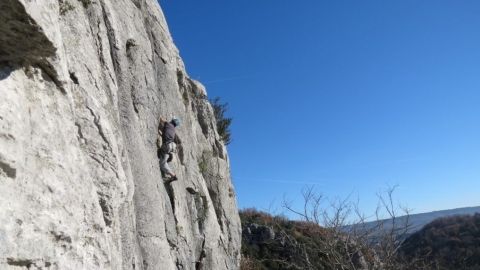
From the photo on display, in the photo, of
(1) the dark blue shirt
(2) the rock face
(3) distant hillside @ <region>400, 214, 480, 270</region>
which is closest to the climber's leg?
(1) the dark blue shirt

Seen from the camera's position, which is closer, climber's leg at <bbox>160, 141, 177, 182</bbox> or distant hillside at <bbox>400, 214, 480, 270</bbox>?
climber's leg at <bbox>160, 141, 177, 182</bbox>

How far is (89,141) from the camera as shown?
21.7 feet

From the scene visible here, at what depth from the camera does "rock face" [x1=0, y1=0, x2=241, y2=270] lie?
14.4 ft

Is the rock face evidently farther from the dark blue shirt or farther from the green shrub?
the dark blue shirt

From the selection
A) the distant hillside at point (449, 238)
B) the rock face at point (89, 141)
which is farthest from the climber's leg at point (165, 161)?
the distant hillside at point (449, 238)

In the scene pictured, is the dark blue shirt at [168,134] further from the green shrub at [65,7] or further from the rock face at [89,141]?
the green shrub at [65,7]

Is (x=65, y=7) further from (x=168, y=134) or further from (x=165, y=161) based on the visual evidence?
(x=165, y=161)

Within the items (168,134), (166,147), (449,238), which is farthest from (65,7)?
(449,238)

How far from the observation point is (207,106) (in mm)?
19781

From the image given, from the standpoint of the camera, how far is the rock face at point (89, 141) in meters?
4.38

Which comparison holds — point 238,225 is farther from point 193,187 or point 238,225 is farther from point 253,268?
point 253,268

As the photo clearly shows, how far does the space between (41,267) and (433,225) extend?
4688cm

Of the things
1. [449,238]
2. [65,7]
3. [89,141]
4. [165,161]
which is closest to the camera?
[89,141]

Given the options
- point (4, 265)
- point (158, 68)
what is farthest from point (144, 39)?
point (4, 265)
